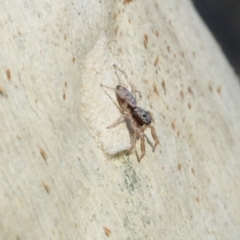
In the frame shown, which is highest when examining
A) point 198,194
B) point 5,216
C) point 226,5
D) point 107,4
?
point 226,5

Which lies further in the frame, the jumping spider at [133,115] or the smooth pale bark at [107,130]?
the jumping spider at [133,115]

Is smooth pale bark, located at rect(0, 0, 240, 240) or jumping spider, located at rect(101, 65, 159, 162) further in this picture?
jumping spider, located at rect(101, 65, 159, 162)

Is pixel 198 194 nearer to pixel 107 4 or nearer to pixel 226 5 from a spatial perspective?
pixel 107 4

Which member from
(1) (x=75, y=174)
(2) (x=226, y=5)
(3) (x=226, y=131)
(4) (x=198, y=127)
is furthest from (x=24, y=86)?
(2) (x=226, y=5)
